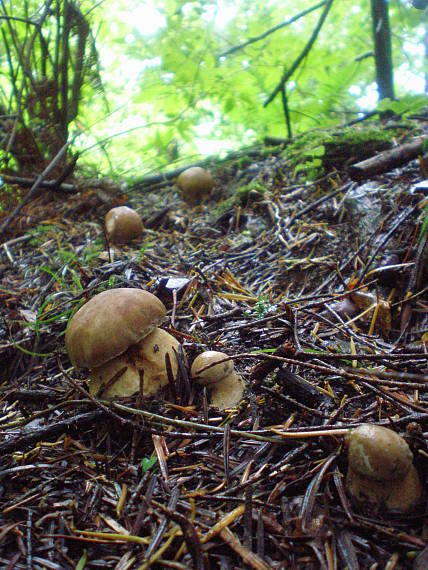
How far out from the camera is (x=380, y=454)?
1111 mm

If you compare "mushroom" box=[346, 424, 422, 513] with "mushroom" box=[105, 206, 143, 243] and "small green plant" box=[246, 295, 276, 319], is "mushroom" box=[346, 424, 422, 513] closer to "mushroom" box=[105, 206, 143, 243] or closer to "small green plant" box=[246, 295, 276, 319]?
"small green plant" box=[246, 295, 276, 319]

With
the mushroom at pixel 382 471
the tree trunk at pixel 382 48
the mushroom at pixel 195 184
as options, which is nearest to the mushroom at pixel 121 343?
the mushroom at pixel 382 471

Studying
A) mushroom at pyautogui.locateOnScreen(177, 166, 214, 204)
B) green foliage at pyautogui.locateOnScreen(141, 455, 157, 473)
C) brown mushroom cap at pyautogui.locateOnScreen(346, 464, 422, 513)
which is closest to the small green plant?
green foliage at pyautogui.locateOnScreen(141, 455, 157, 473)

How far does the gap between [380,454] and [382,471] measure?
5cm

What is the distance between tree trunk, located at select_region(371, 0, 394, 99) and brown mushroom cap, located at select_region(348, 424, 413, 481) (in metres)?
4.18

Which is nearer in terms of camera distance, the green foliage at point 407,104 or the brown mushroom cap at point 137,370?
the brown mushroom cap at point 137,370

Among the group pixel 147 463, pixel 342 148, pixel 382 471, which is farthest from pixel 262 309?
pixel 342 148

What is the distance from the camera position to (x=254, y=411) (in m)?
1.58

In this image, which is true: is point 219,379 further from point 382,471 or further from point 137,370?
point 382,471

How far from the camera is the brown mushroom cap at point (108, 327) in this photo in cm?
165

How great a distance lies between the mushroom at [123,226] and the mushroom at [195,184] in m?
0.93

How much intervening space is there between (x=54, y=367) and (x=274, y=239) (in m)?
1.79

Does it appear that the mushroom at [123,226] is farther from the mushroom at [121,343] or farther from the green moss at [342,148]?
the mushroom at [121,343]

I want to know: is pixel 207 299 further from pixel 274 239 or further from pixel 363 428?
pixel 363 428
